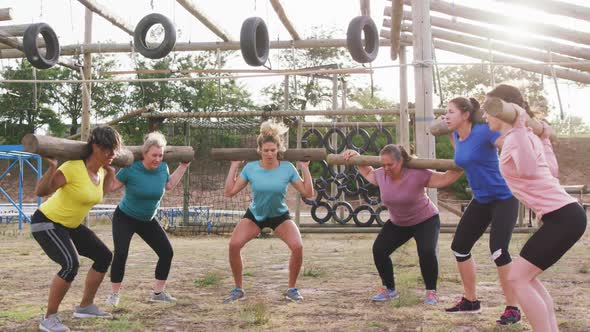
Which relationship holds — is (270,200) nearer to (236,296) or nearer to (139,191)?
(236,296)

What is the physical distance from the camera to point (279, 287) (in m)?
6.94

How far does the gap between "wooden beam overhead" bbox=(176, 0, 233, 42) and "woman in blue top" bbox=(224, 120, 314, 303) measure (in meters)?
3.39

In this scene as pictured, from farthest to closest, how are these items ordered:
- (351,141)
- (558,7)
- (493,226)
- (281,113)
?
(351,141), (281,113), (558,7), (493,226)

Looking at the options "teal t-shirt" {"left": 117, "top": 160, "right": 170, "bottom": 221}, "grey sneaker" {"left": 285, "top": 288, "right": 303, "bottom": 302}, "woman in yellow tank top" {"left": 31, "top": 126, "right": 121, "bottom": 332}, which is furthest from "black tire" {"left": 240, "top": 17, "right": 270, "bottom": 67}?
"woman in yellow tank top" {"left": 31, "top": 126, "right": 121, "bottom": 332}

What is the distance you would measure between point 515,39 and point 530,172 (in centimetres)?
754

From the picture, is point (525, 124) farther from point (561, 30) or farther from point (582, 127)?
point (582, 127)

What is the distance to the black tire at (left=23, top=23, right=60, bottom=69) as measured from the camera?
8.73 meters

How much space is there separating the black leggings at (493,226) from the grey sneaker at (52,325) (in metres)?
3.08

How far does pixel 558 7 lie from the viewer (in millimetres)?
8641

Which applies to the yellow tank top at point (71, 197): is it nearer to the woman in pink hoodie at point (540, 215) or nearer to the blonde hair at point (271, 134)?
the blonde hair at point (271, 134)

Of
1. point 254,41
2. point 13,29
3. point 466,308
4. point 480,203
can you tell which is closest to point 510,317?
point 466,308

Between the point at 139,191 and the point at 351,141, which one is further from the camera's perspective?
the point at 351,141

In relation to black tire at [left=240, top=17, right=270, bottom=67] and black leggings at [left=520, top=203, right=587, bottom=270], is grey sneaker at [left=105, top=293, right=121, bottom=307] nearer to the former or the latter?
black leggings at [left=520, top=203, right=587, bottom=270]

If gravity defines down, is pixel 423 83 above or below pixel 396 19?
below
